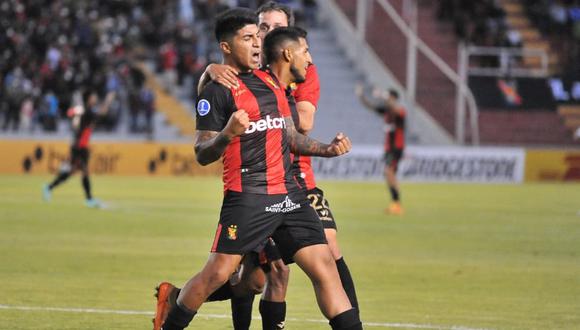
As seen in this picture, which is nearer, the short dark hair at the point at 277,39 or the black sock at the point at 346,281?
the short dark hair at the point at 277,39

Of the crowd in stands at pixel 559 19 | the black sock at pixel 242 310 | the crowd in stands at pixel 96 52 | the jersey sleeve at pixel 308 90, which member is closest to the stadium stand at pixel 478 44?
the crowd in stands at pixel 559 19

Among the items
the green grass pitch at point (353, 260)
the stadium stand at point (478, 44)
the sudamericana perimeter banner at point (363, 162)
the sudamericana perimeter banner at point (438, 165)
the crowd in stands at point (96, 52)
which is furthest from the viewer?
the stadium stand at point (478, 44)

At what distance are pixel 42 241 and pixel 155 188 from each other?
14.0 meters

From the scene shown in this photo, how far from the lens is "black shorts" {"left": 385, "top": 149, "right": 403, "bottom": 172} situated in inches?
966

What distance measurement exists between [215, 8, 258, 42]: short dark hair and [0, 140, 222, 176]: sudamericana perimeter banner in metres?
29.6

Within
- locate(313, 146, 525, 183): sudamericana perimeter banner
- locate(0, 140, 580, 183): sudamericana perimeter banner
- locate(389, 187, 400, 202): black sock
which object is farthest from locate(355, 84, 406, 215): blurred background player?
locate(313, 146, 525, 183): sudamericana perimeter banner

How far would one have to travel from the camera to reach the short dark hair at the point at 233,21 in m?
7.46

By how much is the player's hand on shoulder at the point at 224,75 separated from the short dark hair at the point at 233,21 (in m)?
0.20

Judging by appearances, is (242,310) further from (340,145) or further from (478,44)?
(478,44)

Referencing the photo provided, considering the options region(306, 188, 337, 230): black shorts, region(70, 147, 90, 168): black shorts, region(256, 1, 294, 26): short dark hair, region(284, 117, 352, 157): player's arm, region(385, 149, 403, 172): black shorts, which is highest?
region(256, 1, 294, 26): short dark hair

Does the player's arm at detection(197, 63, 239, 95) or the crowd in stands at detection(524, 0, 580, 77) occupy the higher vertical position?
the crowd in stands at detection(524, 0, 580, 77)

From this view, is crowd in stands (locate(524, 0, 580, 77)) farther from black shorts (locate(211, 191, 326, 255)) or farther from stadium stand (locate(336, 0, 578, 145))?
black shorts (locate(211, 191, 326, 255))

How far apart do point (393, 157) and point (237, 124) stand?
18.0 meters

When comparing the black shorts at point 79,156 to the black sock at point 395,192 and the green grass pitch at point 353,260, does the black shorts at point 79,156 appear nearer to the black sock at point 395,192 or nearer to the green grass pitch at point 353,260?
the green grass pitch at point 353,260
